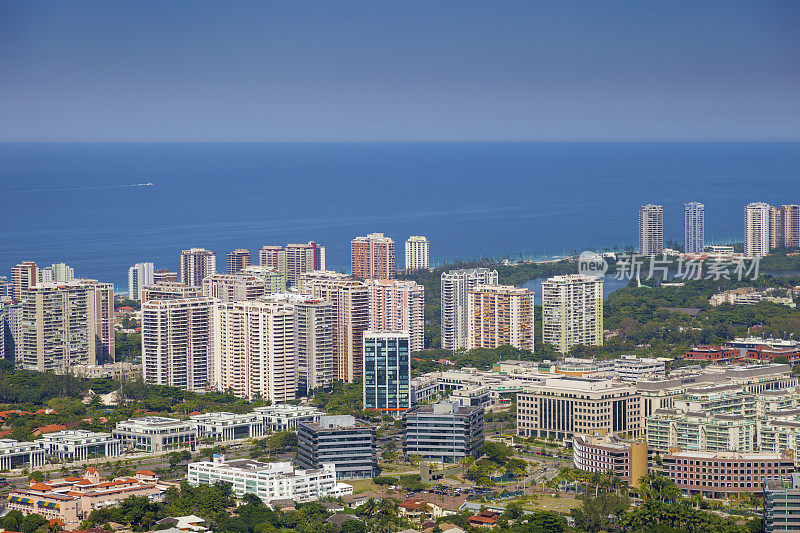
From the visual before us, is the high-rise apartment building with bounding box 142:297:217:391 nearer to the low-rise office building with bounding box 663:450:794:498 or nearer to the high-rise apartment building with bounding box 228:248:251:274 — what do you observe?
the high-rise apartment building with bounding box 228:248:251:274

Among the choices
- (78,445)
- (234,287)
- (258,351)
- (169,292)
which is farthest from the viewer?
(234,287)

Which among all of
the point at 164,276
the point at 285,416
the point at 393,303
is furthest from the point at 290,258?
the point at 285,416

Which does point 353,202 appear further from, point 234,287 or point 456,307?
point 234,287

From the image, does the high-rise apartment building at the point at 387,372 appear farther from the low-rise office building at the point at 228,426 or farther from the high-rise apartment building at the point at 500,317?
the high-rise apartment building at the point at 500,317

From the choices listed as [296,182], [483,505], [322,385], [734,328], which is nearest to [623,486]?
[483,505]

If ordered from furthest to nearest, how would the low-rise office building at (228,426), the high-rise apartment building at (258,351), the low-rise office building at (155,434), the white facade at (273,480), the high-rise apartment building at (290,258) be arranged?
the high-rise apartment building at (290,258)
the high-rise apartment building at (258,351)
the low-rise office building at (228,426)
the low-rise office building at (155,434)
the white facade at (273,480)

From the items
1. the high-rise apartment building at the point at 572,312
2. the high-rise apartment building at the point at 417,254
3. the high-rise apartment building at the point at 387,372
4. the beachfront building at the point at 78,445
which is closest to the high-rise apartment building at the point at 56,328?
the beachfront building at the point at 78,445

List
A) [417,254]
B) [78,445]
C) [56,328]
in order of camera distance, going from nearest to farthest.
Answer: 1. [78,445]
2. [56,328]
3. [417,254]

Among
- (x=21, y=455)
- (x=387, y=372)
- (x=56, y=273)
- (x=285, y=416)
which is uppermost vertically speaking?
(x=56, y=273)
